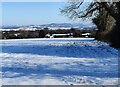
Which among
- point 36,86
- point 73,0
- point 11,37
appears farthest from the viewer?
point 11,37

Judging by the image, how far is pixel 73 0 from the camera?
37.8 metres

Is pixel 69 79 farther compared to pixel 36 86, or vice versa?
pixel 69 79

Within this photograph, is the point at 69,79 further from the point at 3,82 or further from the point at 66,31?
the point at 66,31

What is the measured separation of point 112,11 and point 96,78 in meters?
23.2

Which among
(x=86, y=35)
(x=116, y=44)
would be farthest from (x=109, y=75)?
A: (x=86, y=35)

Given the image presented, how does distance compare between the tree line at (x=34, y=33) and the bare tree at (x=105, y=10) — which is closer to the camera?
the bare tree at (x=105, y=10)

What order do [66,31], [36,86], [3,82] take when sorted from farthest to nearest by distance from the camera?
1. [66,31]
2. [3,82]
3. [36,86]

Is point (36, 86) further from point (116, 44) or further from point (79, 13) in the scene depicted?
point (79, 13)

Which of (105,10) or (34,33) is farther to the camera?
(34,33)

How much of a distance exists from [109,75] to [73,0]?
88.5 ft

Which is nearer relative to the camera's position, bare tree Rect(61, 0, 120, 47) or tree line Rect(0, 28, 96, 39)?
bare tree Rect(61, 0, 120, 47)

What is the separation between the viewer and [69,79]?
10680 millimetres

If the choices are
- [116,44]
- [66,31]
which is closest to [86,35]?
[66,31]

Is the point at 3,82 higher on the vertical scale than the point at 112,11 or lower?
lower
